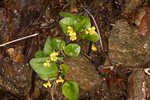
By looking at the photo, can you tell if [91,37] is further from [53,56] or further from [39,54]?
[39,54]

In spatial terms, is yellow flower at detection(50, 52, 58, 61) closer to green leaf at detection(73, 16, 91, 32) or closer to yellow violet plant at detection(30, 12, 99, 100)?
yellow violet plant at detection(30, 12, 99, 100)

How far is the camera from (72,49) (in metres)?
2.09

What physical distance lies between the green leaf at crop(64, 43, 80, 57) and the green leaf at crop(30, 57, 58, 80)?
0.22m

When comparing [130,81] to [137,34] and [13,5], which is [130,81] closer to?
[137,34]

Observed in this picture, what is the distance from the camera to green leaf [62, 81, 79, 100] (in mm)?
2018

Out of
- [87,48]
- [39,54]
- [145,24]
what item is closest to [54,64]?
[39,54]

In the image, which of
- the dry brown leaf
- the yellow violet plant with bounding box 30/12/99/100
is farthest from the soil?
the yellow violet plant with bounding box 30/12/99/100

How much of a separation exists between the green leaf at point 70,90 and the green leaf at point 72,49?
0.32 meters

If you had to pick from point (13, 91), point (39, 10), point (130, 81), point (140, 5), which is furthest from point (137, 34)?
point (13, 91)

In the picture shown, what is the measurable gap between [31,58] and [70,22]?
66 cm

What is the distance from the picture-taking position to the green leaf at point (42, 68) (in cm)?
205

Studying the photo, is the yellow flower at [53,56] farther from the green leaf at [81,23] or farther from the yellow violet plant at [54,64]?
the green leaf at [81,23]

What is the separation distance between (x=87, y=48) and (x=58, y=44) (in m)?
0.38

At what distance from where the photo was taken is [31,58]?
2262 millimetres
